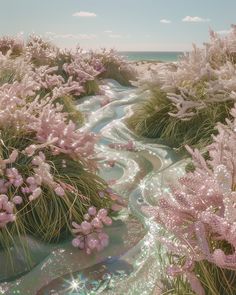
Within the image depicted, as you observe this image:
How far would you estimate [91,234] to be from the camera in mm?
2965

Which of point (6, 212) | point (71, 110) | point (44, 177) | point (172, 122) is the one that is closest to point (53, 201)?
point (44, 177)

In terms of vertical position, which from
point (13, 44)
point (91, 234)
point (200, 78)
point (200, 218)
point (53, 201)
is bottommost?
point (91, 234)

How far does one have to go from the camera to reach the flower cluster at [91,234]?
2887 millimetres

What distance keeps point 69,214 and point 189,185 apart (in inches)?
54.6

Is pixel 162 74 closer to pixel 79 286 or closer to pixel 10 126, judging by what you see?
pixel 10 126

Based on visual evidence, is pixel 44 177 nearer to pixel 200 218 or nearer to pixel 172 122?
pixel 200 218

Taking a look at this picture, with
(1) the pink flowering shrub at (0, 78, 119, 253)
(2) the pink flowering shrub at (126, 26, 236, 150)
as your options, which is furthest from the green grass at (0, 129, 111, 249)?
(2) the pink flowering shrub at (126, 26, 236, 150)

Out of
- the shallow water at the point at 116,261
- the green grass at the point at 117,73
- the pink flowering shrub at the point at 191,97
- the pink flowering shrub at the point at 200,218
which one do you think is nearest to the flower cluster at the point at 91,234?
the shallow water at the point at 116,261

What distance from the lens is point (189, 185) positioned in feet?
6.25

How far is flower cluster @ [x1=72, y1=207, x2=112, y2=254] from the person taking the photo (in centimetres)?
289

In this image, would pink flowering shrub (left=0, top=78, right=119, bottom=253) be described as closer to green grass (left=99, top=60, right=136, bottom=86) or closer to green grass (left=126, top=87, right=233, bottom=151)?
green grass (left=126, top=87, right=233, bottom=151)

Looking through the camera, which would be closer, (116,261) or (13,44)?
(116,261)

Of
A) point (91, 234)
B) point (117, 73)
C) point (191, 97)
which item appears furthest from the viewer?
point (117, 73)

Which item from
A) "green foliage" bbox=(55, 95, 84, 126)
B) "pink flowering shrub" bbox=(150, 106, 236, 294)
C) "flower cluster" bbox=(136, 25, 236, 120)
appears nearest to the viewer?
"pink flowering shrub" bbox=(150, 106, 236, 294)
